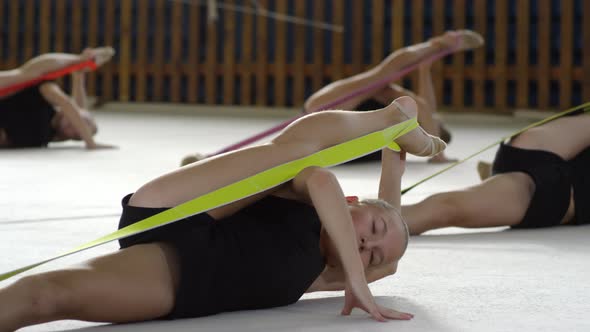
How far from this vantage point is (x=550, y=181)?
8.93 feet

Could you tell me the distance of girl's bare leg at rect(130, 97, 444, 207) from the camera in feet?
5.90

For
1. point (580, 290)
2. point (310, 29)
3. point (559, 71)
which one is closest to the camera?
point (580, 290)

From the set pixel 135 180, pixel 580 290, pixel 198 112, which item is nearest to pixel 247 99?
pixel 198 112

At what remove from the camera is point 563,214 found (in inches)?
111

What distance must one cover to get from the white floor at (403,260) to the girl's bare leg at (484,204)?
0.14 ft

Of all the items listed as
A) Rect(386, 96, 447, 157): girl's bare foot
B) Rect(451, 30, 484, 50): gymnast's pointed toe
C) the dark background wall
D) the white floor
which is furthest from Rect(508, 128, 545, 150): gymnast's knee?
the dark background wall

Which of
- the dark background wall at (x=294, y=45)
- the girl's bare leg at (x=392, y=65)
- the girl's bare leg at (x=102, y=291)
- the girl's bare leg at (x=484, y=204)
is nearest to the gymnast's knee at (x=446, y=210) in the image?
the girl's bare leg at (x=484, y=204)

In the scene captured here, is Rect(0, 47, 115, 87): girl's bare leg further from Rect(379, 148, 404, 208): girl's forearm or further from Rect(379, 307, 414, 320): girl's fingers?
Rect(379, 307, 414, 320): girl's fingers

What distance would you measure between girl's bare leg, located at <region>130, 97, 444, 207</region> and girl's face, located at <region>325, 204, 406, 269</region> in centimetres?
15

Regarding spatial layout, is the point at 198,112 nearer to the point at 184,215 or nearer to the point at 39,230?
the point at 39,230

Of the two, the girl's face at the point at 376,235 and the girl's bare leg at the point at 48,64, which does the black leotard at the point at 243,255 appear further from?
the girl's bare leg at the point at 48,64

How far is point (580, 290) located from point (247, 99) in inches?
262

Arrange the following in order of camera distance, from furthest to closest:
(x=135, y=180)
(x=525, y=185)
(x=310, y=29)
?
(x=310, y=29)
(x=135, y=180)
(x=525, y=185)

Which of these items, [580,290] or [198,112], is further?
[198,112]
